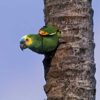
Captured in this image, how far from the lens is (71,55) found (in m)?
4.96

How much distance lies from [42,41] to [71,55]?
40 centimetres

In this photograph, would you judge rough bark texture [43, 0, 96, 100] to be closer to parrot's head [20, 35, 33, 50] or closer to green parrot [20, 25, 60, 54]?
green parrot [20, 25, 60, 54]

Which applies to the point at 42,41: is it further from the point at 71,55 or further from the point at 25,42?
the point at 71,55

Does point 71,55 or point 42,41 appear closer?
point 71,55

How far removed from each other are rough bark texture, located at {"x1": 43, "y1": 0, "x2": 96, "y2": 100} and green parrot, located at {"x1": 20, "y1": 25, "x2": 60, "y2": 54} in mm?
56

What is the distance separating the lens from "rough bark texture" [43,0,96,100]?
16.0 feet

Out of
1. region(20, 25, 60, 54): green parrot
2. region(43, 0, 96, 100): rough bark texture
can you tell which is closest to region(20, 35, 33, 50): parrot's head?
region(20, 25, 60, 54): green parrot

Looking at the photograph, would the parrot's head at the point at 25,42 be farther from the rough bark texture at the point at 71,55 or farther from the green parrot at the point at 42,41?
the rough bark texture at the point at 71,55

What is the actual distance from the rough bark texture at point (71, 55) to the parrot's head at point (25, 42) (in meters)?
0.21

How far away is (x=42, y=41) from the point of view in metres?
5.21

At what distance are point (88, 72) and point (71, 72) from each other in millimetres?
164

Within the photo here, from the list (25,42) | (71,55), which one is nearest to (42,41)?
(25,42)

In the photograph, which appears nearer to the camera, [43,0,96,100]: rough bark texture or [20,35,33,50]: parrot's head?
[43,0,96,100]: rough bark texture

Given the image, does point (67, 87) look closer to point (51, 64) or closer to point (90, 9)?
point (51, 64)
